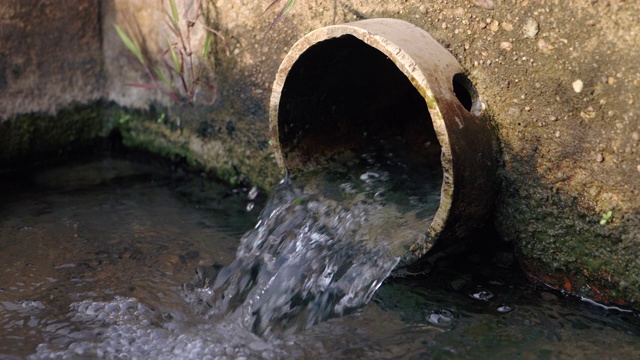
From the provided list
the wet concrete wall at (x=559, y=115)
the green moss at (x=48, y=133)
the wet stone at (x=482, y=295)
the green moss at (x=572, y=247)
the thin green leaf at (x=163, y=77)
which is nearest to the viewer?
the wet concrete wall at (x=559, y=115)

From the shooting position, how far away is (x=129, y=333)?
9.16ft

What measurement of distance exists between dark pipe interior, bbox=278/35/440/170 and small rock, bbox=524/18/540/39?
83 cm

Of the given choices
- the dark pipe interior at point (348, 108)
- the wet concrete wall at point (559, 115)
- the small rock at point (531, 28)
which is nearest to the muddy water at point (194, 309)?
the wet concrete wall at point (559, 115)

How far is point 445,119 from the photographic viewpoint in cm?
273

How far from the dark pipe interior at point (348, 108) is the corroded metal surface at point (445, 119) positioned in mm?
281

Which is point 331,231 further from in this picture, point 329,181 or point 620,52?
point 620,52

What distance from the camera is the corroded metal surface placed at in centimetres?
275

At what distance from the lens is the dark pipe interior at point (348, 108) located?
11.4ft

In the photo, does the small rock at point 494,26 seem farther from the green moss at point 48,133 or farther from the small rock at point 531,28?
the green moss at point 48,133

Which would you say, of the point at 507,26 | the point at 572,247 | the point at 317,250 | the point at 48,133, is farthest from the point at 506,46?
the point at 48,133

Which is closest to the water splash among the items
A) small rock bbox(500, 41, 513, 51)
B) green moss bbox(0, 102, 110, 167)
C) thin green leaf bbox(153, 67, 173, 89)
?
small rock bbox(500, 41, 513, 51)

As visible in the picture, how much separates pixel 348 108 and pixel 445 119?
3.71 ft

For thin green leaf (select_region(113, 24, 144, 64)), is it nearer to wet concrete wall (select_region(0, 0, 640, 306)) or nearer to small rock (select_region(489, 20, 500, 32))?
wet concrete wall (select_region(0, 0, 640, 306))

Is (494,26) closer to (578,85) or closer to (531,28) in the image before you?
(531,28)
